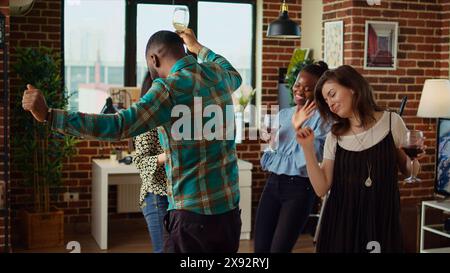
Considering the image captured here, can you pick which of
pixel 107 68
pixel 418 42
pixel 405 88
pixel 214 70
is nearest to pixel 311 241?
pixel 405 88

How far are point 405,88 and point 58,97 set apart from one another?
118 inches

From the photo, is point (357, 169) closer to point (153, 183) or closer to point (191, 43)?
point (191, 43)

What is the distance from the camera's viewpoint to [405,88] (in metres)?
5.75

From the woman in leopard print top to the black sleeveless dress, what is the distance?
859 mm

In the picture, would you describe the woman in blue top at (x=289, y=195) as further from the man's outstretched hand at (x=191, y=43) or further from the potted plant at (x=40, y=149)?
the potted plant at (x=40, y=149)

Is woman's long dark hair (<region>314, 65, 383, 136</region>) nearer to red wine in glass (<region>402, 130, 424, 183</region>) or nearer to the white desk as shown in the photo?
red wine in glass (<region>402, 130, 424, 183</region>)

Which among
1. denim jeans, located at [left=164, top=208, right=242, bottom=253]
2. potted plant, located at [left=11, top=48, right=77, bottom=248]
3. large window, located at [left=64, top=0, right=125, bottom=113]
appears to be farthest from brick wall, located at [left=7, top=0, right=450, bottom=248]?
denim jeans, located at [left=164, top=208, right=242, bottom=253]

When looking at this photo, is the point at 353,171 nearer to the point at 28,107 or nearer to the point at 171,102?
the point at 171,102

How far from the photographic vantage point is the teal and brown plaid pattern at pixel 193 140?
2.21 m

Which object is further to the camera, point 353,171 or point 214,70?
point 353,171

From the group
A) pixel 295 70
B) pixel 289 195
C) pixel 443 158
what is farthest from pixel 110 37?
→ pixel 289 195

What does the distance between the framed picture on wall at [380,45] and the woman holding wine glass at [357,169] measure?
2.97 metres

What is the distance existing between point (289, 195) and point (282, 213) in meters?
0.10

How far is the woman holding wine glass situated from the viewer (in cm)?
264
